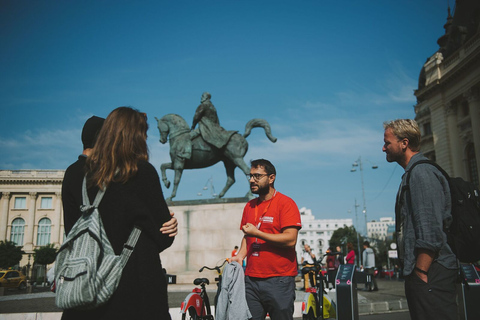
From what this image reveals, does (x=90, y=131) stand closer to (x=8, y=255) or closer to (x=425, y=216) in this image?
(x=425, y=216)

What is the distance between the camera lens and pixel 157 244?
225 cm

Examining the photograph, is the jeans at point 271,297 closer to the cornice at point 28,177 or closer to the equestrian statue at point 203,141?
the equestrian statue at point 203,141

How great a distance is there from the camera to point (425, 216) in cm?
278

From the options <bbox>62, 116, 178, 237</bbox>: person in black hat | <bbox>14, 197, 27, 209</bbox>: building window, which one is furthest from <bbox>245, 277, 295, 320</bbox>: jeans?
<bbox>14, 197, 27, 209</bbox>: building window

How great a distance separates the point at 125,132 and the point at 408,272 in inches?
79.8

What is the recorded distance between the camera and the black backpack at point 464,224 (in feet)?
8.94

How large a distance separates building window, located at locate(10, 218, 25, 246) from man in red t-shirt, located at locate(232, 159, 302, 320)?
7480 centimetres

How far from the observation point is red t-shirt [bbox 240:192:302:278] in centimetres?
381

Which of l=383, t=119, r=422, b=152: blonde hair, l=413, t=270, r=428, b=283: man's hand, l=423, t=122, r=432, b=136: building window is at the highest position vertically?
l=423, t=122, r=432, b=136: building window

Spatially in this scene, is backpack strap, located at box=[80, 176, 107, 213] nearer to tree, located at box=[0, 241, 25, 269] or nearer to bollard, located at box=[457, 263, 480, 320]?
bollard, located at box=[457, 263, 480, 320]

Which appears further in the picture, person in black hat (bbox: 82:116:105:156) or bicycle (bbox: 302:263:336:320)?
bicycle (bbox: 302:263:336:320)

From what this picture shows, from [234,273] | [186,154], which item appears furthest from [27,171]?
[234,273]

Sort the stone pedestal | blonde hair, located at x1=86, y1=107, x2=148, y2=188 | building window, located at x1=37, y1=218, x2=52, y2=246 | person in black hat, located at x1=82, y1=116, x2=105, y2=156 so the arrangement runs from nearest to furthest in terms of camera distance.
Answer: blonde hair, located at x1=86, y1=107, x2=148, y2=188 → person in black hat, located at x1=82, y1=116, x2=105, y2=156 → the stone pedestal → building window, located at x1=37, y1=218, x2=52, y2=246

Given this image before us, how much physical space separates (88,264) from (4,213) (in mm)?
77474
